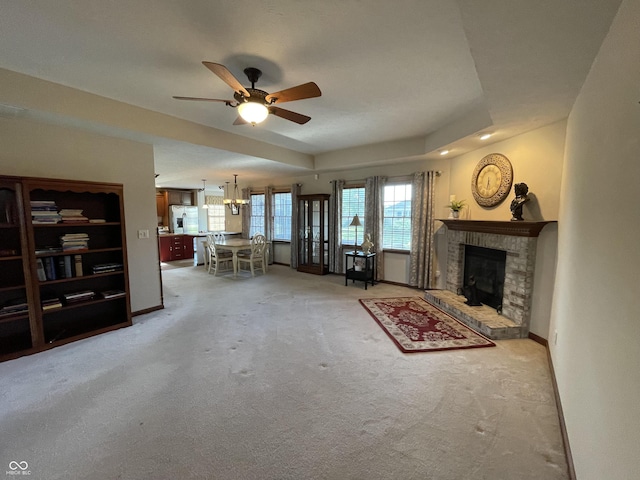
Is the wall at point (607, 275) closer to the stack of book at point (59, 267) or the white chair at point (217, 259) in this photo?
the stack of book at point (59, 267)

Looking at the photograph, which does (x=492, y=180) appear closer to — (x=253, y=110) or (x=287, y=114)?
(x=287, y=114)

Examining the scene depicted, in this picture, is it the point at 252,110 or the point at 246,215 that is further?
the point at 246,215

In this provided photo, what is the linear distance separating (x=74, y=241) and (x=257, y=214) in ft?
16.7

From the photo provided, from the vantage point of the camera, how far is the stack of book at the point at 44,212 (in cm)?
277

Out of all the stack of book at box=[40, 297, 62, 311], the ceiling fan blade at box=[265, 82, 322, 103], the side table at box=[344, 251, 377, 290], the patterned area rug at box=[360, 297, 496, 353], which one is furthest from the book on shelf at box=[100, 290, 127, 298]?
the side table at box=[344, 251, 377, 290]

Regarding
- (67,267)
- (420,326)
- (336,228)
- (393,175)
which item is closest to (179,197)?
(336,228)

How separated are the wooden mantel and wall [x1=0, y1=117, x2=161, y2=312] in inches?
182

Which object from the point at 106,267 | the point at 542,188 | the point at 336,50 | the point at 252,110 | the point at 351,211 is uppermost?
the point at 336,50

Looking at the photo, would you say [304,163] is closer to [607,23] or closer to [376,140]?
[376,140]

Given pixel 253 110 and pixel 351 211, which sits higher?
pixel 253 110

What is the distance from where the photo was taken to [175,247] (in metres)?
8.41

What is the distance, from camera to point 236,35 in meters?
1.92

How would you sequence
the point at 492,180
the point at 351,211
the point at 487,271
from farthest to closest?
the point at 351,211, the point at 487,271, the point at 492,180

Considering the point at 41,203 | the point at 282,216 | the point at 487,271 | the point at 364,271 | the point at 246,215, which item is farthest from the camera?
the point at 246,215
